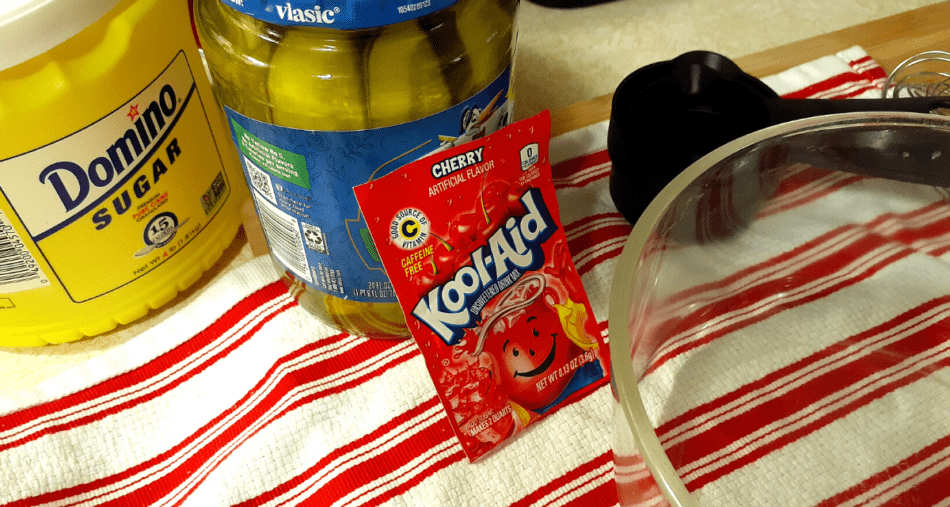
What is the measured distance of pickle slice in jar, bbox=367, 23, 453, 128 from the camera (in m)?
0.31

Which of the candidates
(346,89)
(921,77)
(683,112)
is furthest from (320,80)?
(921,77)

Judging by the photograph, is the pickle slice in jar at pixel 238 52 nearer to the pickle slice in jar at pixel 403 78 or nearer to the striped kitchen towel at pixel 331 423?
the pickle slice in jar at pixel 403 78

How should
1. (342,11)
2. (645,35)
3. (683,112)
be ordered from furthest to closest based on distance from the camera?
(645,35), (683,112), (342,11)

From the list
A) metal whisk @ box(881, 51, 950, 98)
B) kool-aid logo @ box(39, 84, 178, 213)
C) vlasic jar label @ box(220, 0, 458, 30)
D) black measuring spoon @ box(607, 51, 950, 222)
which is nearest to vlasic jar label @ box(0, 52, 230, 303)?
kool-aid logo @ box(39, 84, 178, 213)

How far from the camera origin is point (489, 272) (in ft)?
1.24

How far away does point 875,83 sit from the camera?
1.87 feet

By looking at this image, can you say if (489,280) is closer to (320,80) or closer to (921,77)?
(320,80)

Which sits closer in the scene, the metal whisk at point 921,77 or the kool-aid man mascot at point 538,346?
the kool-aid man mascot at point 538,346

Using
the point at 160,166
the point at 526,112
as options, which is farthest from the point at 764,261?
the point at 160,166

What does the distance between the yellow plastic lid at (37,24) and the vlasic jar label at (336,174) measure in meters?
0.07

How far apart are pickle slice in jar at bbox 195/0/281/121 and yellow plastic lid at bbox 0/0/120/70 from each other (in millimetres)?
49

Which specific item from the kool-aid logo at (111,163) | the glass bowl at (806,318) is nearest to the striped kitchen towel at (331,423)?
the glass bowl at (806,318)

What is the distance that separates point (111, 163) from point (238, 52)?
10cm

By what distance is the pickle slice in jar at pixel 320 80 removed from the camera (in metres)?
0.31
